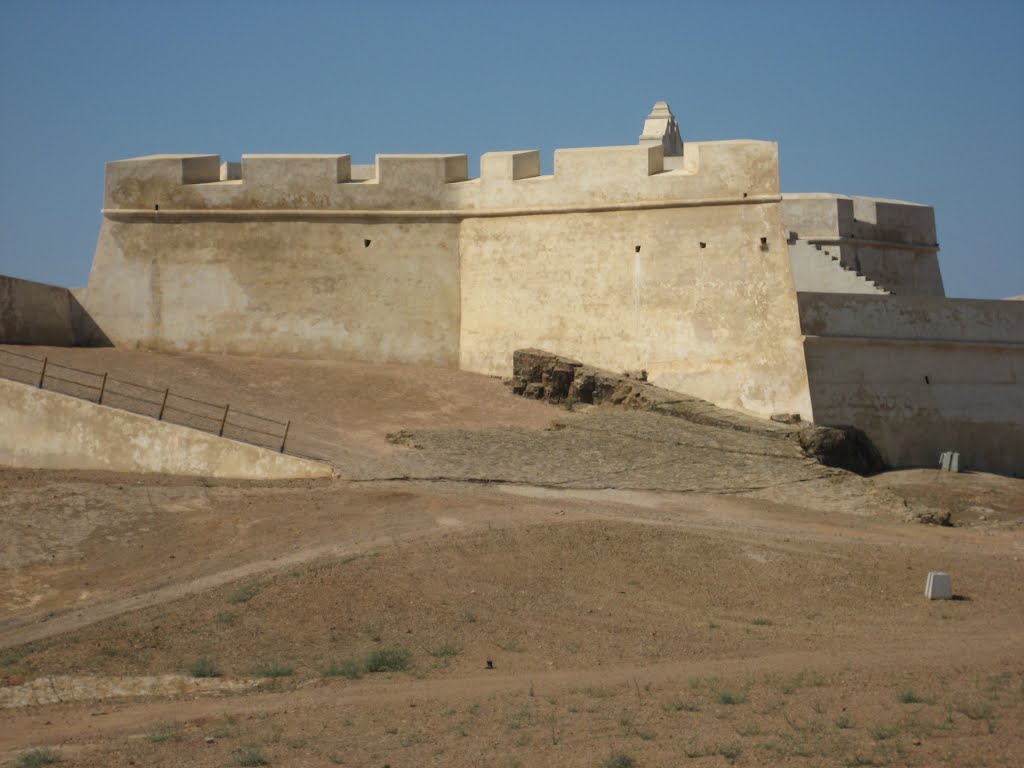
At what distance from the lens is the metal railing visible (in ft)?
62.6

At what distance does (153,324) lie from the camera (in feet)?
77.2

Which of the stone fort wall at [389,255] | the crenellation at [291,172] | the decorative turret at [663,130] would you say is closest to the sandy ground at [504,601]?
the stone fort wall at [389,255]

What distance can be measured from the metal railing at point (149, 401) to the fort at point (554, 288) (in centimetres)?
243

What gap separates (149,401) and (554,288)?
6.69m

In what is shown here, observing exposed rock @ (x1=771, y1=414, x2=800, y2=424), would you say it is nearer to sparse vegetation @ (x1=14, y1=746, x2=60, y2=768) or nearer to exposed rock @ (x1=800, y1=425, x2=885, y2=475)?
exposed rock @ (x1=800, y1=425, x2=885, y2=475)

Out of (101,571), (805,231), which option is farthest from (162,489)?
(805,231)

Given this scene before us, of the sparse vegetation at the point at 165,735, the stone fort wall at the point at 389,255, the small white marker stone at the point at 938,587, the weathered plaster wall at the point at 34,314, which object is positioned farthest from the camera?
the stone fort wall at the point at 389,255

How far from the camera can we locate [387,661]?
39.2 feet

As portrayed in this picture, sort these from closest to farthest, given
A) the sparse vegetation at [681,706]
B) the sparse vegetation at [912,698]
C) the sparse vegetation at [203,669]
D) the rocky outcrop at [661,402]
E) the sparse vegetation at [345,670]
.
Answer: the sparse vegetation at [912,698], the sparse vegetation at [681,706], the sparse vegetation at [345,670], the sparse vegetation at [203,669], the rocky outcrop at [661,402]

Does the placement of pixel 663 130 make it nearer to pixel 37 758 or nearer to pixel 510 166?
pixel 510 166

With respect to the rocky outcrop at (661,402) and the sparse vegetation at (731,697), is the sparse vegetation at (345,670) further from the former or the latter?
the rocky outcrop at (661,402)

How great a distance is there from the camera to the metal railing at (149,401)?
1908 centimetres

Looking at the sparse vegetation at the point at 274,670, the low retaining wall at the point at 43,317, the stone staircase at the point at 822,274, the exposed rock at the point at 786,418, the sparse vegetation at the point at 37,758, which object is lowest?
the sparse vegetation at the point at 37,758

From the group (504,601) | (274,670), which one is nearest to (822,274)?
(504,601)
